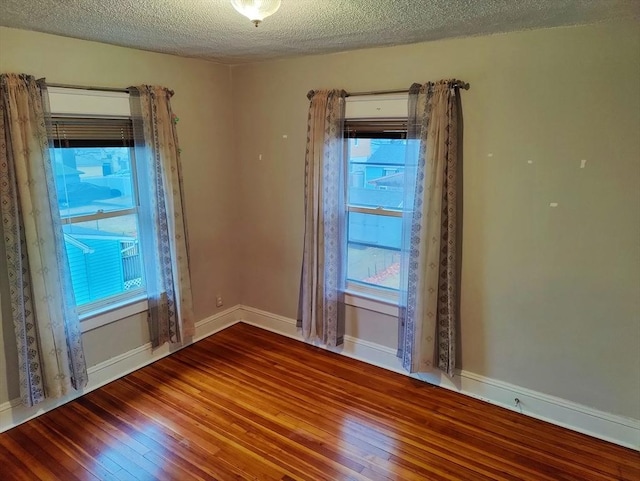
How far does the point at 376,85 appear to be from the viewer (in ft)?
10.1

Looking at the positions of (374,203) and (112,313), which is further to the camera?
(374,203)

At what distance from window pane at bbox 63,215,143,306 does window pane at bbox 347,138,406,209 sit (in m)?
1.68

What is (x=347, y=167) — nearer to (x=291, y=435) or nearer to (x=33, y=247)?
(x=291, y=435)

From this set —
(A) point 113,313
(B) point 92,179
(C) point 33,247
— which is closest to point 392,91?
(B) point 92,179

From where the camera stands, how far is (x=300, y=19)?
7.34ft

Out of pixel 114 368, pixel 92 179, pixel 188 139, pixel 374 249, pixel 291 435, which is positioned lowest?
pixel 291 435

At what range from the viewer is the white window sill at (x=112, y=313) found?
307 centimetres

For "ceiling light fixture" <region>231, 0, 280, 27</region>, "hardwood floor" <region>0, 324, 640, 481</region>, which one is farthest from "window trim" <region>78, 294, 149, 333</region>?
"ceiling light fixture" <region>231, 0, 280, 27</region>

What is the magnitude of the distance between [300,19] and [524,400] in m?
2.67

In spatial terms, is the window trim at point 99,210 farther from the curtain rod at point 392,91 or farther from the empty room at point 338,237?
the curtain rod at point 392,91

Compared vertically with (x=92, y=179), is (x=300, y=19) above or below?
above

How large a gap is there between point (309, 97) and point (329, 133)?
35 centimetres

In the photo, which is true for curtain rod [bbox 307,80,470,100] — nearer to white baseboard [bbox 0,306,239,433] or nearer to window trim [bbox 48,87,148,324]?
window trim [bbox 48,87,148,324]

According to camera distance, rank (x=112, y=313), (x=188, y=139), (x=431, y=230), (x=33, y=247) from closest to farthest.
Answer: (x=33, y=247) < (x=431, y=230) < (x=112, y=313) < (x=188, y=139)
